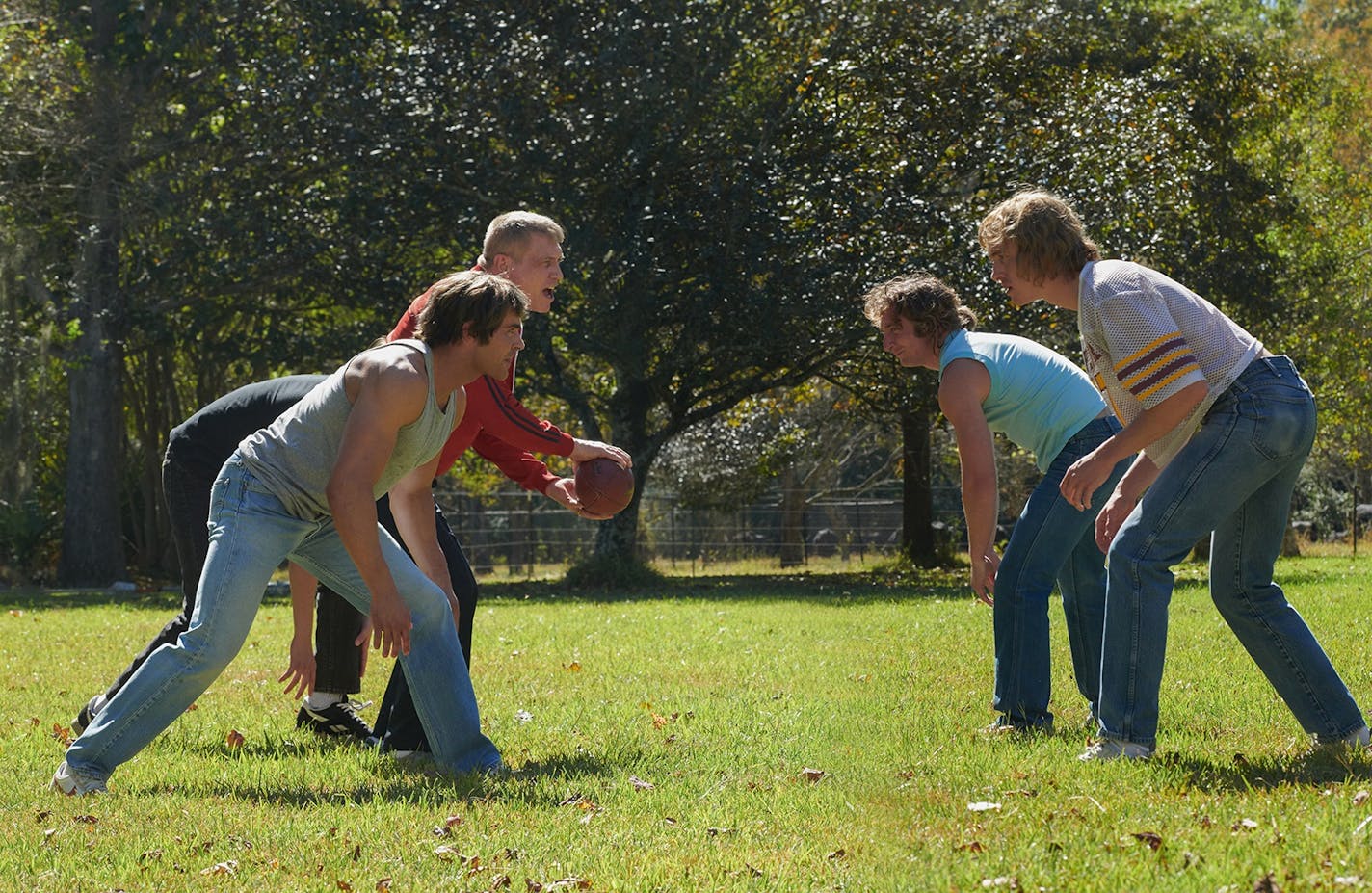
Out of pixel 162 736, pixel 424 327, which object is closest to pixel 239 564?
pixel 424 327

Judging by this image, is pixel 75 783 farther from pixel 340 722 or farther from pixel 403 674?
pixel 340 722

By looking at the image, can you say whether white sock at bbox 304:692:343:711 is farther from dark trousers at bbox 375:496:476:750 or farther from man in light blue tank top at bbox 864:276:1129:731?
man in light blue tank top at bbox 864:276:1129:731

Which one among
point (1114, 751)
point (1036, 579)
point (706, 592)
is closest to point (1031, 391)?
point (1036, 579)

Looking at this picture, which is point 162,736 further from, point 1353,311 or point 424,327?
point 1353,311

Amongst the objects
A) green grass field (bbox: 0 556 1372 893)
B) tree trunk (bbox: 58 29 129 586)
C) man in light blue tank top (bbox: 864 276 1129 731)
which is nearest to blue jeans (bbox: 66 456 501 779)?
green grass field (bbox: 0 556 1372 893)

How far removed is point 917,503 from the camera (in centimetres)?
2770

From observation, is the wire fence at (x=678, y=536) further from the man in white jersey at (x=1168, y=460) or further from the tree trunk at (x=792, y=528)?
the man in white jersey at (x=1168, y=460)

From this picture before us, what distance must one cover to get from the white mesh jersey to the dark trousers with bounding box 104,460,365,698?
11.2 feet

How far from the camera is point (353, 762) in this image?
599 cm

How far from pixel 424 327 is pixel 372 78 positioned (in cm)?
1737

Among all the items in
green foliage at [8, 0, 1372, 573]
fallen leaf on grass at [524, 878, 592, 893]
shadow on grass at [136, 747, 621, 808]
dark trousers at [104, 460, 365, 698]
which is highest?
green foliage at [8, 0, 1372, 573]

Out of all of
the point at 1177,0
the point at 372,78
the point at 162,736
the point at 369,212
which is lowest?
the point at 162,736

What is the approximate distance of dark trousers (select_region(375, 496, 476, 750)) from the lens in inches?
243

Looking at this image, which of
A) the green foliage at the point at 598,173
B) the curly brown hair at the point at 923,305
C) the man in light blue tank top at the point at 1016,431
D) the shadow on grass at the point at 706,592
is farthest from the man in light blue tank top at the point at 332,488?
the green foliage at the point at 598,173
